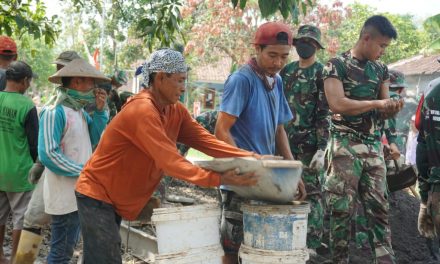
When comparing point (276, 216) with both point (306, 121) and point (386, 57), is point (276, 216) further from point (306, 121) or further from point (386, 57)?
point (386, 57)

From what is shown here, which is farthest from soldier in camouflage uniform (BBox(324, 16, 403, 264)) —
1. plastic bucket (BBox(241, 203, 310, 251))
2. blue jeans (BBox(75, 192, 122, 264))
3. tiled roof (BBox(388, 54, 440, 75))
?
tiled roof (BBox(388, 54, 440, 75))

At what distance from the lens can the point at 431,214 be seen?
4.06m

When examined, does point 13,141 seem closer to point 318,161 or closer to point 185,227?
point 185,227

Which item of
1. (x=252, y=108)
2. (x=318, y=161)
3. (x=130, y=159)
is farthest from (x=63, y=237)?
(x=318, y=161)

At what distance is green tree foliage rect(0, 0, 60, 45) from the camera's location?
22.4 feet

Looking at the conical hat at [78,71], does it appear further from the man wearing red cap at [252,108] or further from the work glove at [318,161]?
the work glove at [318,161]

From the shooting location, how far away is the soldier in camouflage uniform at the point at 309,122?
5267 millimetres

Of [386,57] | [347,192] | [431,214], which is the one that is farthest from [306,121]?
[386,57]

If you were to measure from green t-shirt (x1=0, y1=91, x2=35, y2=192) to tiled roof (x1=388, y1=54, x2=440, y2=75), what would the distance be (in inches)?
704

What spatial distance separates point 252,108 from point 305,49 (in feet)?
6.98

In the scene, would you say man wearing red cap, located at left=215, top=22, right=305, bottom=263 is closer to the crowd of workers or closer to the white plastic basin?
the crowd of workers

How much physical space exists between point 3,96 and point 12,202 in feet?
3.12

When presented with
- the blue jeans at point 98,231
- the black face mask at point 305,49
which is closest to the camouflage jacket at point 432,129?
the black face mask at point 305,49

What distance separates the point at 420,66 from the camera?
885 inches
